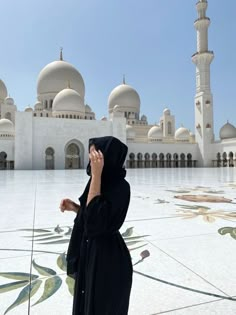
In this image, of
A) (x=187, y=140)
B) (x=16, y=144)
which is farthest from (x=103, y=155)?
(x=187, y=140)

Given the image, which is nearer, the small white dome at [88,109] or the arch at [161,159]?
the arch at [161,159]

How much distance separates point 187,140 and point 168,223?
26632 millimetres

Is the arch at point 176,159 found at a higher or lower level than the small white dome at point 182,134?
lower

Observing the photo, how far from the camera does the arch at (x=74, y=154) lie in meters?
22.3

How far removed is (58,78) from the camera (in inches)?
1094

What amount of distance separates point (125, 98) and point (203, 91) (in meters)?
9.95

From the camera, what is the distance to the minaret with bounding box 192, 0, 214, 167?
23672 millimetres

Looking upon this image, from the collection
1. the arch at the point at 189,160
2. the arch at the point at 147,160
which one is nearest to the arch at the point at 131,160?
the arch at the point at 147,160

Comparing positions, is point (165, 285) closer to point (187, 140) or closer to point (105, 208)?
point (105, 208)

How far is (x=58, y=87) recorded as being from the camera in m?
27.8

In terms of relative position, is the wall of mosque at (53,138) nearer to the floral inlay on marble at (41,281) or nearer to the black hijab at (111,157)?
the floral inlay on marble at (41,281)

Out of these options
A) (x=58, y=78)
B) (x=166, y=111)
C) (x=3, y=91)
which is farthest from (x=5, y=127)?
(x=166, y=111)

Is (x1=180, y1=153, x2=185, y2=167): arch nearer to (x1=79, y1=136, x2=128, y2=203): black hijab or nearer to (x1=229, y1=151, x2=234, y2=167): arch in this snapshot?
(x1=229, y1=151, x2=234, y2=167): arch

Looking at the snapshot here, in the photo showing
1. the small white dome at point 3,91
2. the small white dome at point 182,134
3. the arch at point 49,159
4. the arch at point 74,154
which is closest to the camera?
the arch at point 49,159
